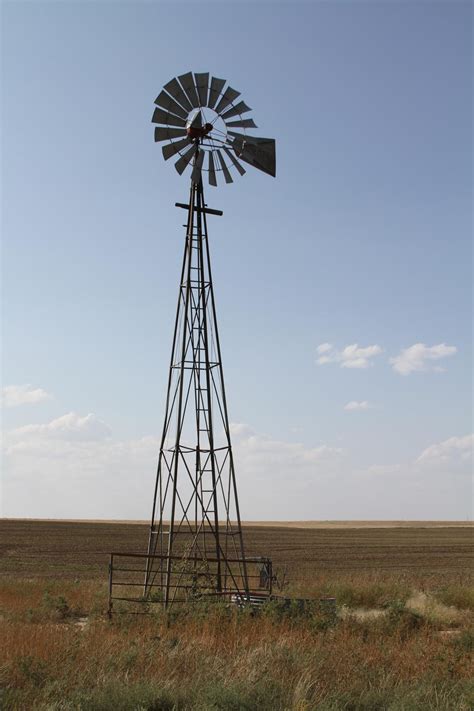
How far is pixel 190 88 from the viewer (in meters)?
19.3

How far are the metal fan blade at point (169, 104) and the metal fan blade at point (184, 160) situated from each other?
0.94 m

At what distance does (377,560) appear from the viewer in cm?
4038

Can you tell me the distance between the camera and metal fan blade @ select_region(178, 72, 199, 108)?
19.1 meters

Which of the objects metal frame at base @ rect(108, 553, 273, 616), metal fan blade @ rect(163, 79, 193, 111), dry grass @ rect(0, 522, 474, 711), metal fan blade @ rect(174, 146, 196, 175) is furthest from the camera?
metal fan blade @ rect(174, 146, 196, 175)

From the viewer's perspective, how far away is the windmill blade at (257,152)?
19922 mm

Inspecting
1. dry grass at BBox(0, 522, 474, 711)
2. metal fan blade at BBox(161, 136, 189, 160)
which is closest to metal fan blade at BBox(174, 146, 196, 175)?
metal fan blade at BBox(161, 136, 189, 160)

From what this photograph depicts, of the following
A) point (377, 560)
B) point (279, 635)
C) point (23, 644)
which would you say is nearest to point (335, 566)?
point (377, 560)

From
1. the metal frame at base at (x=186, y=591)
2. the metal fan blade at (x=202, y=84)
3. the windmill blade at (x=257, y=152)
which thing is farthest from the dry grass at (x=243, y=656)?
the metal fan blade at (x=202, y=84)

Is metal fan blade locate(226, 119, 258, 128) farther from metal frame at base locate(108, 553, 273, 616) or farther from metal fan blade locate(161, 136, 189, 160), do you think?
metal frame at base locate(108, 553, 273, 616)

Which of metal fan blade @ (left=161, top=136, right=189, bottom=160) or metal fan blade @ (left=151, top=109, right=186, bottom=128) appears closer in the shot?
metal fan blade @ (left=151, top=109, right=186, bottom=128)

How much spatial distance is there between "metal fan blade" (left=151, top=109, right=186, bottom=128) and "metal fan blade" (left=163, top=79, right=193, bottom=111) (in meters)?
0.40

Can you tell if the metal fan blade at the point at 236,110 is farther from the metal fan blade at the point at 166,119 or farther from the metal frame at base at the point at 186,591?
the metal frame at base at the point at 186,591

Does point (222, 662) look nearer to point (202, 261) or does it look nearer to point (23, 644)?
point (23, 644)

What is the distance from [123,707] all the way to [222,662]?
2.00m
